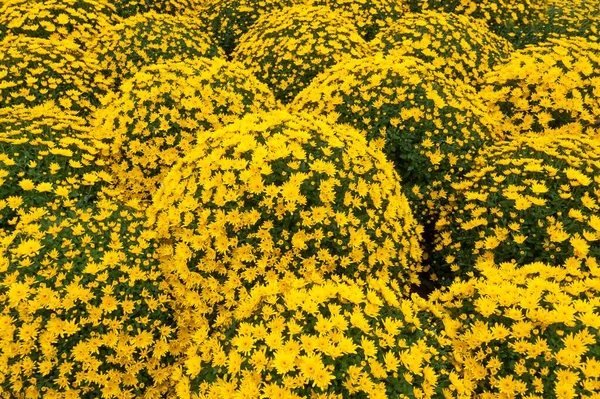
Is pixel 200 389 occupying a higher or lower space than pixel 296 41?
lower

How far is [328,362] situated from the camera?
3.39 meters

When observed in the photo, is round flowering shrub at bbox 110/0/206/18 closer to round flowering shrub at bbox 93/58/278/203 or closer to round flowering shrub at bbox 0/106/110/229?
round flowering shrub at bbox 93/58/278/203

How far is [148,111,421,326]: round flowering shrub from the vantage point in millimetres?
4523

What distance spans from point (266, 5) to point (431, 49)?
437 centimetres

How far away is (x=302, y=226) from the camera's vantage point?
4566 mm

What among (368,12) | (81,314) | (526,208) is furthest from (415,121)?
(368,12)

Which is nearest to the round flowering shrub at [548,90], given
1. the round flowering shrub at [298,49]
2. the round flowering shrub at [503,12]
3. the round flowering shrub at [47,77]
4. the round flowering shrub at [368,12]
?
the round flowering shrub at [298,49]

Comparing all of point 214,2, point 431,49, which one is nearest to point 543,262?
point 431,49

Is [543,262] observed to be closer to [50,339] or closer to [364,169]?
[364,169]

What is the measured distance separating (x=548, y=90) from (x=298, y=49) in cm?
422

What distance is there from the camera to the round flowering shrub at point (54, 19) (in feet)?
28.7

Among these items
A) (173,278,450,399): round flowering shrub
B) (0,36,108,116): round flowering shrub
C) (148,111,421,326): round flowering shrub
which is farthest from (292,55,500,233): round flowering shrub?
(0,36,108,116): round flowering shrub

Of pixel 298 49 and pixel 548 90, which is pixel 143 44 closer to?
pixel 298 49

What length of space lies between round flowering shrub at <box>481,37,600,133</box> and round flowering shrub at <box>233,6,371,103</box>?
2.76m
